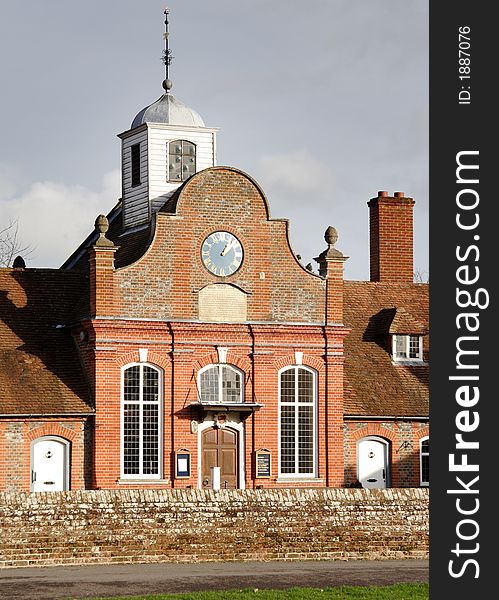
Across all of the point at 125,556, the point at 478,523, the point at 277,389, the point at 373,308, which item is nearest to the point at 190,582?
the point at 125,556

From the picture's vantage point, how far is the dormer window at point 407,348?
3788 centimetres

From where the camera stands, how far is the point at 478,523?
483 inches

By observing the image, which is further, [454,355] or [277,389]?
[277,389]

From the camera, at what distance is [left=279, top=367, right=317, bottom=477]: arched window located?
113 feet

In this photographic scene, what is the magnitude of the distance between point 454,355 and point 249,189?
22553mm

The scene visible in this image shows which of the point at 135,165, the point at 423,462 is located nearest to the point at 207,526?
the point at 423,462

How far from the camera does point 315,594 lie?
65.9 ft

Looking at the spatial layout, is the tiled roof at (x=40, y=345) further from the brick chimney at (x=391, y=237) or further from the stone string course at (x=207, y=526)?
the brick chimney at (x=391, y=237)

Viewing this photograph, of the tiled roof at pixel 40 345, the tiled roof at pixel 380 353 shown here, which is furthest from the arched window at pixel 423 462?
the tiled roof at pixel 40 345

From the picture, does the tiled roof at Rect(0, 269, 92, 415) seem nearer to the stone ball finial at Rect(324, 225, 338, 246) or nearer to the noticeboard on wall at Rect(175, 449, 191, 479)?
the noticeboard on wall at Rect(175, 449, 191, 479)

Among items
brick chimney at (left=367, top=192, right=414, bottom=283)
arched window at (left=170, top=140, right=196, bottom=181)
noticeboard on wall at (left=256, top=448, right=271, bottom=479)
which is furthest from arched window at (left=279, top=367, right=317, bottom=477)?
brick chimney at (left=367, top=192, right=414, bottom=283)

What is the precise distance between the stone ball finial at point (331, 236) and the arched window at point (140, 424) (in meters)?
5.80

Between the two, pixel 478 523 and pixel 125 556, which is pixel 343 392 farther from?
pixel 478 523

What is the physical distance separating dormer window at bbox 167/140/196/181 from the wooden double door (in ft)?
24.6
